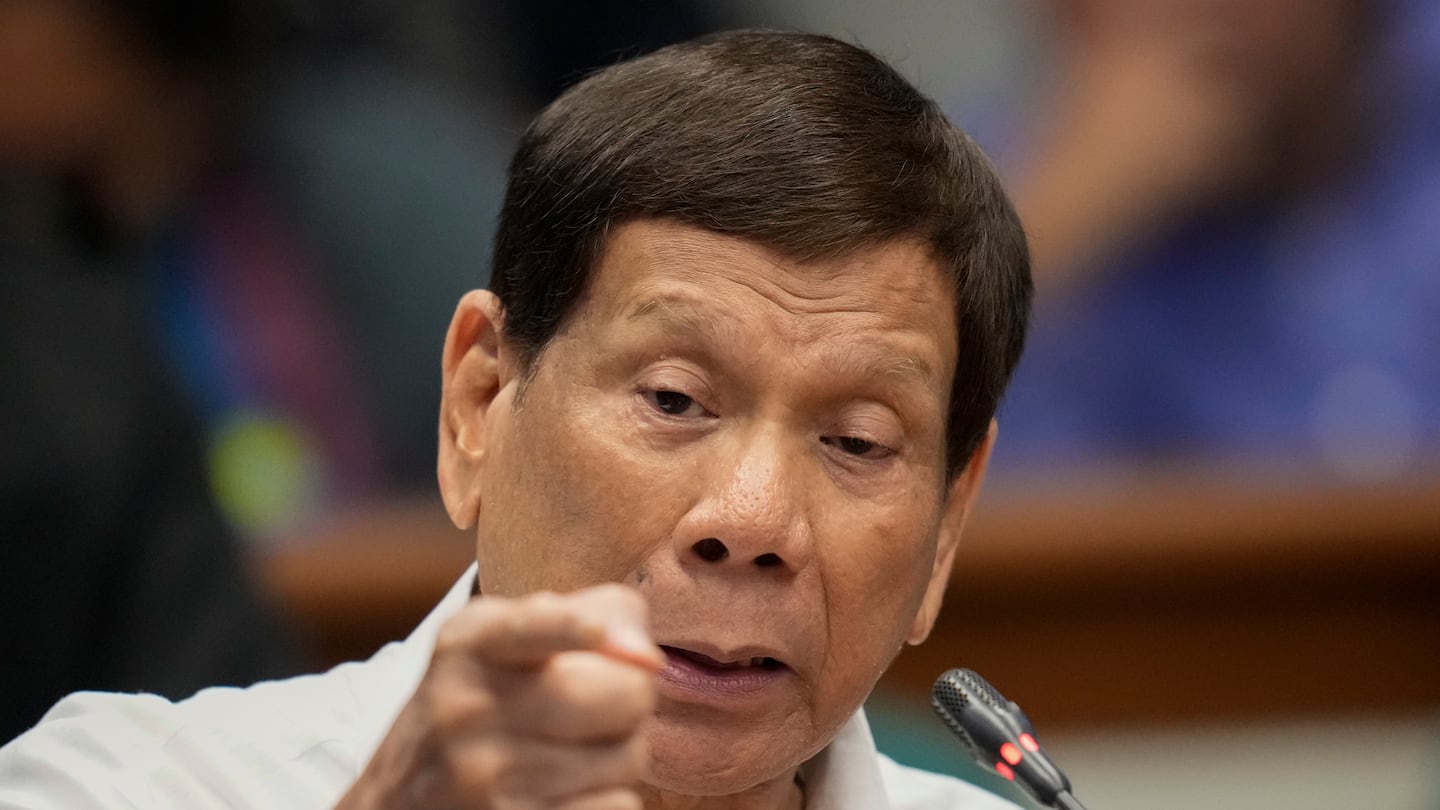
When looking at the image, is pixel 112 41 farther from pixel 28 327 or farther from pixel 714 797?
pixel 714 797

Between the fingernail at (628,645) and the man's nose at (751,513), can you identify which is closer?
the fingernail at (628,645)

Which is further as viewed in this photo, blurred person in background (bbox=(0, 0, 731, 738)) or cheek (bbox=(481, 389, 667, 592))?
blurred person in background (bbox=(0, 0, 731, 738))

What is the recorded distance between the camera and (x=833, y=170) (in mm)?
2023

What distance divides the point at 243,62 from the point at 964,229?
2845mm

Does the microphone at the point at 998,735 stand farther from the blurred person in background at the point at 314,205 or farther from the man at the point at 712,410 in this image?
the blurred person in background at the point at 314,205

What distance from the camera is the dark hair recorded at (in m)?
2.01

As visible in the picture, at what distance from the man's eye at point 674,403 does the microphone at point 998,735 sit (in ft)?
1.39

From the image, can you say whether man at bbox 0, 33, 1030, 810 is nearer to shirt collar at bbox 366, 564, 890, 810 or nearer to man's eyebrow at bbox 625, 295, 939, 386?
man's eyebrow at bbox 625, 295, 939, 386

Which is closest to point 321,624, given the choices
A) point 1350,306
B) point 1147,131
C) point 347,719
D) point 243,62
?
point 243,62

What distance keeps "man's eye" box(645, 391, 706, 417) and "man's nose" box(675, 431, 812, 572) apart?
2.5 inches

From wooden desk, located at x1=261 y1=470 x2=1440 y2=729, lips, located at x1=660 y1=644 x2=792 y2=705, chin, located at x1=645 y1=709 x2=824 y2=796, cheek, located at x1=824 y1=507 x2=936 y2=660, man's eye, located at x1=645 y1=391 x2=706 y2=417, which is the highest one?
man's eye, located at x1=645 y1=391 x2=706 y2=417

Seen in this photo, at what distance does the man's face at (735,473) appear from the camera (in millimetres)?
1913

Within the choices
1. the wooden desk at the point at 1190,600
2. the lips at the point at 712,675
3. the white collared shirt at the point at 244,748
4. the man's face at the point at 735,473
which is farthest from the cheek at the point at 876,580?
the wooden desk at the point at 1190,600

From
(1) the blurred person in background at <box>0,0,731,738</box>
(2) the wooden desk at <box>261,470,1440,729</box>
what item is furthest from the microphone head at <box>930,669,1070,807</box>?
(1) the blurred person in background at <box>0,0,731,738</box>
